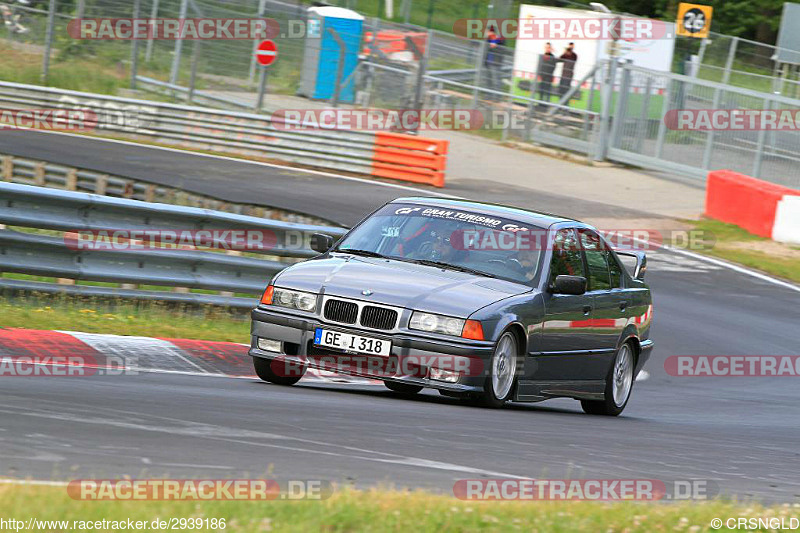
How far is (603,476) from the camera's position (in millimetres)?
6465

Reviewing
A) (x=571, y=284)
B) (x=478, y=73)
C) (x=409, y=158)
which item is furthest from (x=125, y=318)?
(x=478, y=73)

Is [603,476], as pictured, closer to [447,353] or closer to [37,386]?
[447,353]

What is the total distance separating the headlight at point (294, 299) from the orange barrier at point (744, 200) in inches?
606

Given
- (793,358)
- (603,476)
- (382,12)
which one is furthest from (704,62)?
(603,476)

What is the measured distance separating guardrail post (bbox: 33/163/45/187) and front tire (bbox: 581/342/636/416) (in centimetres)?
1249

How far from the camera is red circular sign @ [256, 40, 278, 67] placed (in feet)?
97.7

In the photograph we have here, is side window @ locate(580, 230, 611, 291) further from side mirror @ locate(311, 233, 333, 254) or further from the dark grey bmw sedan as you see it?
side mirror @ locate(311, 233, 333, 254)

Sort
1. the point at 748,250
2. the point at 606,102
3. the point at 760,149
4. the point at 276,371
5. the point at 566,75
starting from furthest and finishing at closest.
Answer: the point at 566,75 → the point at 606,102 → the point at 760,149 → the point at 748,250 → the point at 276,371

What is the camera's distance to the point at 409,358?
8.41 meters

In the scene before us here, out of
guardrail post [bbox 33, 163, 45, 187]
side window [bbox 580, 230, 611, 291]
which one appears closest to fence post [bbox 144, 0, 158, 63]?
guardrail post [bbox 33, 163, 45, 187]

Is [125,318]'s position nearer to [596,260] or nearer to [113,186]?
[596,260]

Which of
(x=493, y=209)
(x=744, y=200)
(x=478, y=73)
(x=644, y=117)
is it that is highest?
(x=493, y=209)

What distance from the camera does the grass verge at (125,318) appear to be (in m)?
10.0

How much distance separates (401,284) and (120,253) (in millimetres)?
3547
